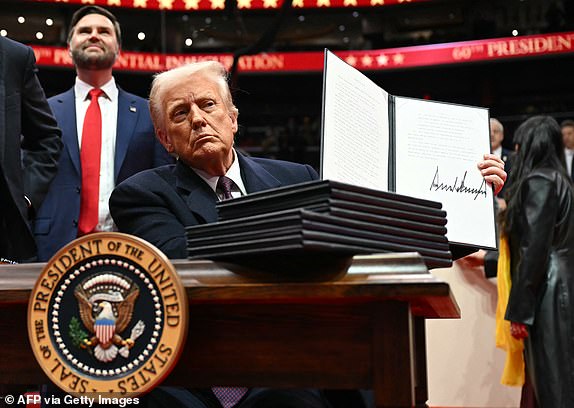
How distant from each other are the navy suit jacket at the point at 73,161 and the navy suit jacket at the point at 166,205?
110 centimetres

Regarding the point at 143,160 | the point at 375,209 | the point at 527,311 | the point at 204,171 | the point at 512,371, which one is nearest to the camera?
the point at 375,209

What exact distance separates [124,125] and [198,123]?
1243 millimetres

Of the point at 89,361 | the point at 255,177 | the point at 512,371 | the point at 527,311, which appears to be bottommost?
the point at 512,371

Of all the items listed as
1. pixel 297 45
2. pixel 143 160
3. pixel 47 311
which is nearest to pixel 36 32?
pixel 297 45

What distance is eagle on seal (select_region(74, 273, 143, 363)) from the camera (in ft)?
3.40

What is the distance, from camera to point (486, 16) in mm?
10500

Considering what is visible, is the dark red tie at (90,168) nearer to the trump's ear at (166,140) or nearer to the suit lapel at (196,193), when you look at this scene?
the trump's ear at (166,140)

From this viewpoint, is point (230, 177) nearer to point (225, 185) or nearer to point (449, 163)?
point (225, 185)

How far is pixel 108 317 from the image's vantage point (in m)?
1.04

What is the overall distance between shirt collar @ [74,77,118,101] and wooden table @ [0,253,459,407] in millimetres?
2121

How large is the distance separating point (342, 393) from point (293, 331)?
43cm

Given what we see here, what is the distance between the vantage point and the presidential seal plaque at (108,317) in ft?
3.36

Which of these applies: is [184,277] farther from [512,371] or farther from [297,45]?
[297,45]

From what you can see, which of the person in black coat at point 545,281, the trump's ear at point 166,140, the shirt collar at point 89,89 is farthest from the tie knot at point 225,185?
the person in black coat at point 545,281
